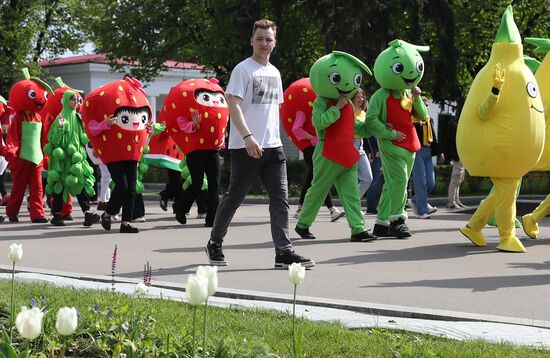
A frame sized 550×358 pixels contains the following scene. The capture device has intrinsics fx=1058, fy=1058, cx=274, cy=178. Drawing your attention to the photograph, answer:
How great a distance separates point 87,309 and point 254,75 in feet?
11.3

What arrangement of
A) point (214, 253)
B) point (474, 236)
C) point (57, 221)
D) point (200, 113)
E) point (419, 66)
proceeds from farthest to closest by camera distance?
point (57, 221) < point (200, 113) < point (419, 66) < point (474, 236) < point (214, 253)

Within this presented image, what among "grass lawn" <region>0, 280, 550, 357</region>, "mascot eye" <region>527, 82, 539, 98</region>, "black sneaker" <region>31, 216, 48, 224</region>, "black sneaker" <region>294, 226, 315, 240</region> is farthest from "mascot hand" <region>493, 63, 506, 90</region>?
"black sneaker" <region>31, 216, 48, 224</region>

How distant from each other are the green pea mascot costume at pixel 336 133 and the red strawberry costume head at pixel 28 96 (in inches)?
200

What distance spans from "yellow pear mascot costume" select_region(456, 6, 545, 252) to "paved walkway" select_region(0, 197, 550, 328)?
0.64 m

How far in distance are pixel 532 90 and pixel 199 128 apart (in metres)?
5.23

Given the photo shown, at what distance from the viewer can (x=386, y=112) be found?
1205 centimetres

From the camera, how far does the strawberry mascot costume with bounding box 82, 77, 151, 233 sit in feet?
44.4

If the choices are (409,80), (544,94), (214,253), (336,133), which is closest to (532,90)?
(544,94)

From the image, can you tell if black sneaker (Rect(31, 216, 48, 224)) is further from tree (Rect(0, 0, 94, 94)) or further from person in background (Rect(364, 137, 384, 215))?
tree (Rect(0, 0, 94, 94))

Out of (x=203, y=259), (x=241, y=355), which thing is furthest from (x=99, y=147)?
(x=241, y=355)

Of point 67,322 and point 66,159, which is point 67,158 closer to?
point 66,159

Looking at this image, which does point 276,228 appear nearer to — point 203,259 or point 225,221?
point 225,221

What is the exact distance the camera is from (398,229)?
12.3 metres

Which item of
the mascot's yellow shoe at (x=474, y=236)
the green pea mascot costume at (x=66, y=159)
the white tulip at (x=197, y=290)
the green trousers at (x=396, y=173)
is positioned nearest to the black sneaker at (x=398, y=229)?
the green trousers at (x=396, y=173)
